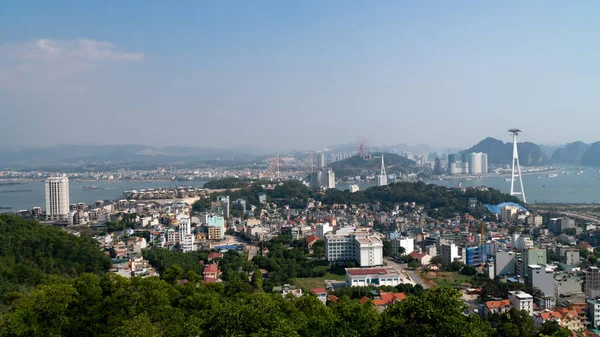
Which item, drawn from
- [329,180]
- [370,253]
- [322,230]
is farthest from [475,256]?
[329,180]

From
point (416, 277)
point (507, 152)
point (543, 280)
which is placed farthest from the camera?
point (507, 152)

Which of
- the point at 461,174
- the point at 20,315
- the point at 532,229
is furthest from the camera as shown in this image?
the point at 461,174

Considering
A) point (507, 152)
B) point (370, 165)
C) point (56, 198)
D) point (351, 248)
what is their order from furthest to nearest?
point (507, 152) < point (370, 165) < point (56, 198) < point (351, 248)

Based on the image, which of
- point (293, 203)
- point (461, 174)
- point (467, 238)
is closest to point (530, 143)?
point (461, 174)

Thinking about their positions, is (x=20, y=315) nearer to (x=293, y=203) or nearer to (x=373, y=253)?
(x=373, y=253)

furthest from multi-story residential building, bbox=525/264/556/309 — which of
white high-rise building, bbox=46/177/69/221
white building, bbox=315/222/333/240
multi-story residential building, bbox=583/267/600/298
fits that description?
white high-rise building, bbox=46/177/69/221

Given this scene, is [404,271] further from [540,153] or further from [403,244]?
[540,153]
